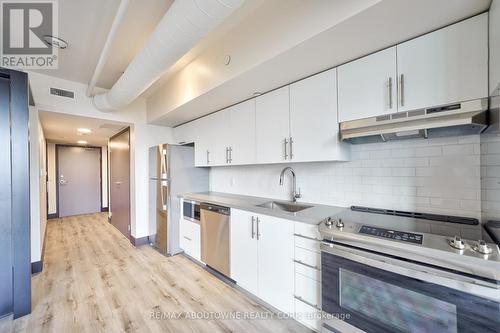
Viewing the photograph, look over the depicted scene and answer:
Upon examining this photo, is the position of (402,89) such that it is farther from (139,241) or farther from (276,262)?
(139,241)

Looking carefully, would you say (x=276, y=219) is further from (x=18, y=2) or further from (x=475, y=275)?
(x=18, y=2)

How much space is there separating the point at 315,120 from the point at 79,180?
7.14m

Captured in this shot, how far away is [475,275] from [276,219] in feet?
4.09

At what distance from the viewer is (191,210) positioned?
3057 millimetres

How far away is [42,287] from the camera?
7.98ft

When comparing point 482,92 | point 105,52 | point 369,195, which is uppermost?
point 105,52

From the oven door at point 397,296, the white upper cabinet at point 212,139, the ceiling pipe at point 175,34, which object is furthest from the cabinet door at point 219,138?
the oven door at point 397,296

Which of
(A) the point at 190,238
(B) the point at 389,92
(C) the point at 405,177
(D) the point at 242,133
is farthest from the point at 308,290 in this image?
(A) the point at 190,238

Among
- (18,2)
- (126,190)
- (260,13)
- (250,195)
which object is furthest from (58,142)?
(260,13)

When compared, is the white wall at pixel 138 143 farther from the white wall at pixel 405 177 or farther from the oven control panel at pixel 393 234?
the oven control panel at pixel 393 234

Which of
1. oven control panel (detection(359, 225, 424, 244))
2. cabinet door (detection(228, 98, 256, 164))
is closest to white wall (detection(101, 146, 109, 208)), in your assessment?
cabinet door (detection(228, 98, 256, 164))

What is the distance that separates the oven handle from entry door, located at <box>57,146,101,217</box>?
732 cm

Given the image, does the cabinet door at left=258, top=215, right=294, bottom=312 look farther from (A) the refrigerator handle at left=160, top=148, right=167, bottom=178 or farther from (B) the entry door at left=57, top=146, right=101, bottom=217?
(B) the entry door at left=57, top=146, right=101, bottom=217

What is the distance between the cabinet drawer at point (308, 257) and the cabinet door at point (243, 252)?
1.61 feet
